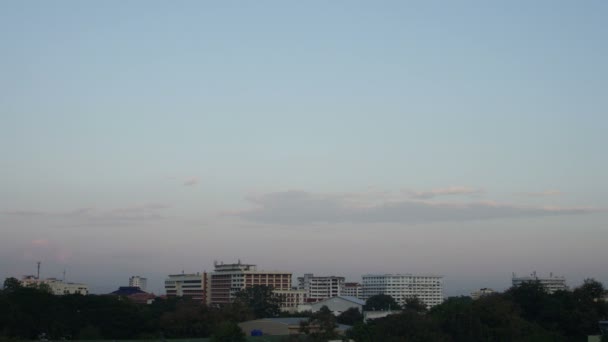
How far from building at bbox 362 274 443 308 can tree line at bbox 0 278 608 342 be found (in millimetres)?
96512

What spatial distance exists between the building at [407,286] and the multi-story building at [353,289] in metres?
1.19

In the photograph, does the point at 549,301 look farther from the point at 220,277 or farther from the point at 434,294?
the point at 434,294

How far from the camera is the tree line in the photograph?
3569 centimetres

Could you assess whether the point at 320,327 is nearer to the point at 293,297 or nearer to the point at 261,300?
the point at 261,300

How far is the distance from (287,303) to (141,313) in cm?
5470

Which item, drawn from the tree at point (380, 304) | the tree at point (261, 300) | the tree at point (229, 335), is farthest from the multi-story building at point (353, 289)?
the tree at point (229, 335)

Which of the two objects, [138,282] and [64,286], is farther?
[138,282]

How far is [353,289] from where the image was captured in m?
147

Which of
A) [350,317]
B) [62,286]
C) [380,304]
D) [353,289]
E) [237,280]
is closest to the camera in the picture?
[350,317]

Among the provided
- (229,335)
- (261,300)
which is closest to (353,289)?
(261,300)

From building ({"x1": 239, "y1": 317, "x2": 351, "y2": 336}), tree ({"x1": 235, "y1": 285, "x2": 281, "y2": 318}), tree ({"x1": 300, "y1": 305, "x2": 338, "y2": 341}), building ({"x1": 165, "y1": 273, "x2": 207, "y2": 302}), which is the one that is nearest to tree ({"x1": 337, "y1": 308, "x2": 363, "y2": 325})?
tree ({"x1": 235, "y1": 285, "x2": 281, "y2": 318})

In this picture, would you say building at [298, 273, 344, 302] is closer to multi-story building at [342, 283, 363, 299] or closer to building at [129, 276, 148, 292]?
multi-story building at [342, 283, 363, 299]

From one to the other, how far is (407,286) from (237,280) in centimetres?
5206

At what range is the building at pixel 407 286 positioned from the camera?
489ft
